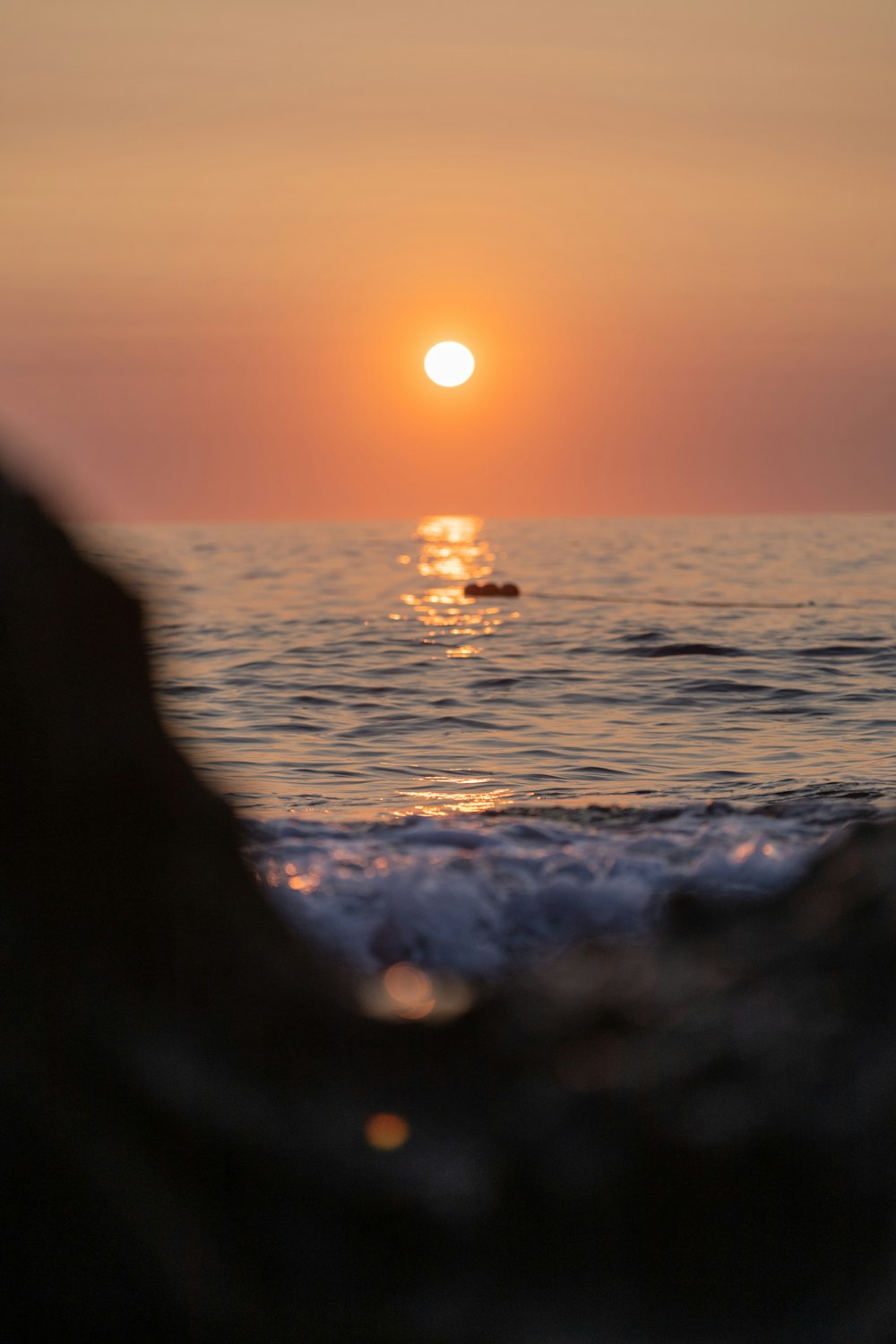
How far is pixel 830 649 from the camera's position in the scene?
71.6ft

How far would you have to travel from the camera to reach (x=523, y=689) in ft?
57.4

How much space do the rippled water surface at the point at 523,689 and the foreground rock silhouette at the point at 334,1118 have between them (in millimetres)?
552

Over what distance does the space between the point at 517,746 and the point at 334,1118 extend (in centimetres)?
1014

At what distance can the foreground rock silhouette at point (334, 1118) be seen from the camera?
267 centimetres

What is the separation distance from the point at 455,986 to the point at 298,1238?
1647 millimetres

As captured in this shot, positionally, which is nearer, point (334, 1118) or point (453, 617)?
point (334, 1118)

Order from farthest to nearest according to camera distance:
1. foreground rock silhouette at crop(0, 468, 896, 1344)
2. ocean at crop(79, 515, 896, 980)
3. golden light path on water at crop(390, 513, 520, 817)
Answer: golden light path on water at crop(390, 513, 520, 817)
ocean at crop(79, 515, 896, 980)
foreground rock silhouette at crop(0, 468, 896, 1344)

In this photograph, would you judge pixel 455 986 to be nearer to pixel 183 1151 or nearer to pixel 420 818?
pixel 183 1151

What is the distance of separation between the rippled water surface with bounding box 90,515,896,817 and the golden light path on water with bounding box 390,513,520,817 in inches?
2.3

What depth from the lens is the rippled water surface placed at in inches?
424

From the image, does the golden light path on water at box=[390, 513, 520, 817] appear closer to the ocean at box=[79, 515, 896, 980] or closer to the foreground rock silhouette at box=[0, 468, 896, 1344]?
the ocean at box=[79, 515, 896, 980]

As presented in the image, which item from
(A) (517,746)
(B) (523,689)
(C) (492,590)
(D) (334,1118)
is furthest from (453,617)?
(D) (334,1118)

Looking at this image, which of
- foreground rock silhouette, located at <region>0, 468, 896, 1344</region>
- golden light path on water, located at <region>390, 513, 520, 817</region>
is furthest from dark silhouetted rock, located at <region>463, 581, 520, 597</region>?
foreground rock silhouette, located at <region>0, 468, 896, 1344</region>

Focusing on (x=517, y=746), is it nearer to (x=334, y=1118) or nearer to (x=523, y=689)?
(x=523, y=689)
